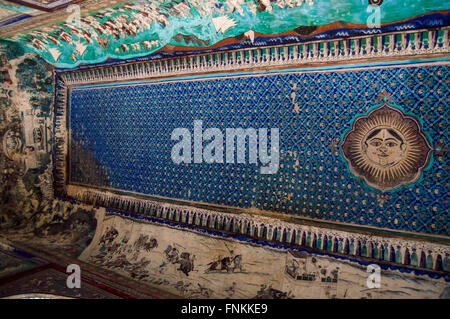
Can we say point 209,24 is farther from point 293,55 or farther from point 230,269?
point 230,269

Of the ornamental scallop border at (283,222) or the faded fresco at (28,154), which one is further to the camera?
the faded fresco at (28,154)

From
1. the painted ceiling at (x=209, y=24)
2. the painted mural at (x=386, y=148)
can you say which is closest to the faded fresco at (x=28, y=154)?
the painted ceiling at (x=209, y=24)

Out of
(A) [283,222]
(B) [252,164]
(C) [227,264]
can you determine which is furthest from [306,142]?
(C) [227,264]

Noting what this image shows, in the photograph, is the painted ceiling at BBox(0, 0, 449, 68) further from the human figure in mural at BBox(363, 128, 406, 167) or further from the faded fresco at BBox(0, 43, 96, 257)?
the human figure in mural at BBox(363, 128, 406, 167)

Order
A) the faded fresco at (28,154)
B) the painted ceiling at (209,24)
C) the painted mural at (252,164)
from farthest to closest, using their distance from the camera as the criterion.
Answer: the faded fresco at (28,154), the painted mural at (252,164), the painted ceiling at (209,24)

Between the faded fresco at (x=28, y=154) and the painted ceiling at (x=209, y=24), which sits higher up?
the painted ceiling at (x=209, y=24)

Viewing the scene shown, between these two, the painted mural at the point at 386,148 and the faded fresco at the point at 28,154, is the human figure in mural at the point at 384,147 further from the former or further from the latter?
the faded fresco at the point at 28,154

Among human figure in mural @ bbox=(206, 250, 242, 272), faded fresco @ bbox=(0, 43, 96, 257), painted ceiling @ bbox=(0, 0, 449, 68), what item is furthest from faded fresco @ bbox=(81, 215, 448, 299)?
painted ceiling @ bbox=(0, 0, 449, 68)

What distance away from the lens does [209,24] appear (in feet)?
8.47

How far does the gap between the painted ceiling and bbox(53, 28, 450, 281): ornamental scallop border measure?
0.09 meters

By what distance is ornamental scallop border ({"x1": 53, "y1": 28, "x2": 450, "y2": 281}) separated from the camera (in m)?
2.10

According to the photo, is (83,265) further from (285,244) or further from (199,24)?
(199,24)

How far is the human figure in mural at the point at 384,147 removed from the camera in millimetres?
2217

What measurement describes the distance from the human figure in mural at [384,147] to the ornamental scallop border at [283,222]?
0.52 meters
